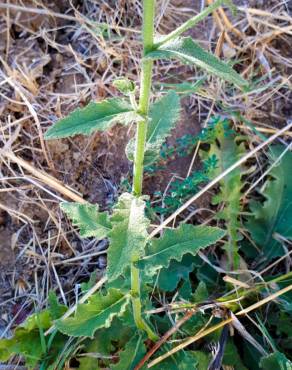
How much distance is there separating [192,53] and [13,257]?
114 cm

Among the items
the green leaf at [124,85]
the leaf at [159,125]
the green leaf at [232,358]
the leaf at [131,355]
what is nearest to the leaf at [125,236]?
the leaf at [159,125]

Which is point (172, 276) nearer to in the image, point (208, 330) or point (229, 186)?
point (208, 330)

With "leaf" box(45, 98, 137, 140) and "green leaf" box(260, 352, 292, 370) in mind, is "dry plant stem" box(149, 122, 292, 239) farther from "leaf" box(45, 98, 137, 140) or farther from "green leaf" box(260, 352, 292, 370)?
"leaf" box(45, 98, 137, 140)

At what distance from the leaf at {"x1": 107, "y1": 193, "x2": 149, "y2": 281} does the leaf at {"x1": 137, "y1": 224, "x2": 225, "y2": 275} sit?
0.71ft

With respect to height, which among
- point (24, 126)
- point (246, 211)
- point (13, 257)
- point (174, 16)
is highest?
point (174, 16)

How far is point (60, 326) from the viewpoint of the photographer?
145 cm

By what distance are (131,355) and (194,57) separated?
0.94m

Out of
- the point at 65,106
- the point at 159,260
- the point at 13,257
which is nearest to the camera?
the point at 159,260

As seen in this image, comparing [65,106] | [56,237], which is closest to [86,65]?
[65,106]

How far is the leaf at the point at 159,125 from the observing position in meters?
1.31

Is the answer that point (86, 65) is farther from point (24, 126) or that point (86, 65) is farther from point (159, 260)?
point (159, 260)

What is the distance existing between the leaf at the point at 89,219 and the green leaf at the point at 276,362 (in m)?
0.66

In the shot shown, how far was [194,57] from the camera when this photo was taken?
1.04 metres

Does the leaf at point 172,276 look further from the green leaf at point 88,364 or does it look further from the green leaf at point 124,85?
the green leaf at point 124,85
